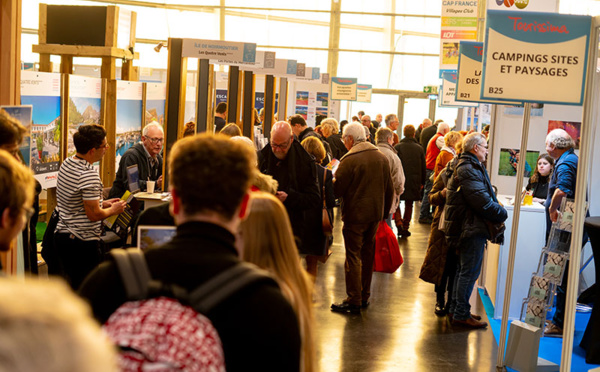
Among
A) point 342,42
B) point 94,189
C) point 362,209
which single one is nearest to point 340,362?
point 362,209

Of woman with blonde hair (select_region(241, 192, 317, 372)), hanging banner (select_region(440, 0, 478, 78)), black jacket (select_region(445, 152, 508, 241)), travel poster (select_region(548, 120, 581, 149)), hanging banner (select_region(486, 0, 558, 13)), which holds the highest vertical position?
hanging banner (select_region(440, 0, 478, 78))

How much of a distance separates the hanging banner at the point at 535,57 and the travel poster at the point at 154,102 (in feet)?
21.9

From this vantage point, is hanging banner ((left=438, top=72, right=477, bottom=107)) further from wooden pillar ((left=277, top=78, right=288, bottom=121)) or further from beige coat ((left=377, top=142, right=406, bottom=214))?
beige coat ((left=377, top=142, right=406, bottom=214))

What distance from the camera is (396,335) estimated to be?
5922 millimetres

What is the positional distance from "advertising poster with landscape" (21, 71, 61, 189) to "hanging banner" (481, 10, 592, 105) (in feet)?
14.0

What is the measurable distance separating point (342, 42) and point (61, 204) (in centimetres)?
2105

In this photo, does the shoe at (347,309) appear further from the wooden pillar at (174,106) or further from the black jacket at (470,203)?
the wooden pillar at (174,106)

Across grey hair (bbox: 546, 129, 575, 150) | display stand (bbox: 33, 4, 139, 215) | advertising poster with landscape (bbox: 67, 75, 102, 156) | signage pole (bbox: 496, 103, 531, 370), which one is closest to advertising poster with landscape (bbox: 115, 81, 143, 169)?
display stand (bbox: 33, 4, 139, 215)

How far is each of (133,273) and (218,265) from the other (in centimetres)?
16

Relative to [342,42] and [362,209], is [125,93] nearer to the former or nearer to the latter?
[362,209]

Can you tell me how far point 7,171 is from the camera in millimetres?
1660

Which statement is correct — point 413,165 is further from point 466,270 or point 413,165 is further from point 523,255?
point 466,270

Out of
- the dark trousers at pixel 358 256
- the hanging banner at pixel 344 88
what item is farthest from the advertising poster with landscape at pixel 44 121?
the hanging banner at pixel 344 88

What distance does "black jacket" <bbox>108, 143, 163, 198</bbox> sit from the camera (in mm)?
5953
